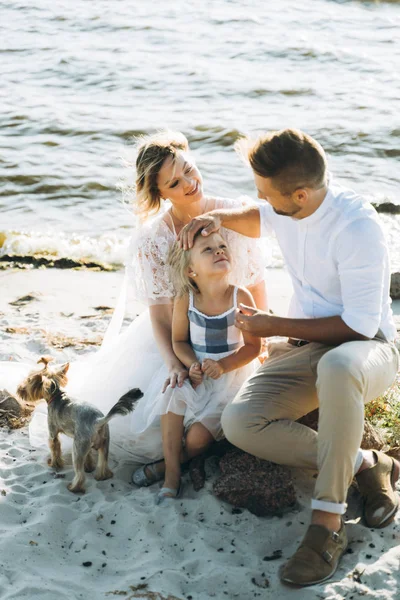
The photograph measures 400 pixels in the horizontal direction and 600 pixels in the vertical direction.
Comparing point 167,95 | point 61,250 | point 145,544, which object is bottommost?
point 61,250

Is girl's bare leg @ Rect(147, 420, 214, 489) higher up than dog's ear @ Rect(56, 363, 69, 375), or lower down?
lower down

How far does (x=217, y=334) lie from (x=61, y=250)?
181 inches

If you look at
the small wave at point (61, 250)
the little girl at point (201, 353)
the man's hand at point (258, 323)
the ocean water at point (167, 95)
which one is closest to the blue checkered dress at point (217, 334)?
the little girl at point (201, 353)

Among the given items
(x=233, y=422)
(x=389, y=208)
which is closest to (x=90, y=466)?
(x=233, y=422)

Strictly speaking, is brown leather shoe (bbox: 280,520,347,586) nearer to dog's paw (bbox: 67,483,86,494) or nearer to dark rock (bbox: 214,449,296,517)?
dark rock (bbox: 214,449,296,517)

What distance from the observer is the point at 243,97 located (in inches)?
512

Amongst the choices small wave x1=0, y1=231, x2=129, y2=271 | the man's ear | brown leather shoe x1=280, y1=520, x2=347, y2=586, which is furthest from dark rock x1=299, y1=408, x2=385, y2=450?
small wave x1=0, y1=231, x2=129, y2=271

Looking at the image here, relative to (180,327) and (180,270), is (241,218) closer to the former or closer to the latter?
(180,270)

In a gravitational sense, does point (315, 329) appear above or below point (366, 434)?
above

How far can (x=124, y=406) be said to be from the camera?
3783 millimetres

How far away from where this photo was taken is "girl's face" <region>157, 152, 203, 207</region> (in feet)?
13.7

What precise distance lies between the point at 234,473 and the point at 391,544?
795mm

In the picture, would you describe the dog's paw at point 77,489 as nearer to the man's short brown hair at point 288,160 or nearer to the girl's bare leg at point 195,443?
the girl's bare leg at point 195,443

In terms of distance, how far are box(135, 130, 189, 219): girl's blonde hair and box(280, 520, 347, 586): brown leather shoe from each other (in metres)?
1.99
